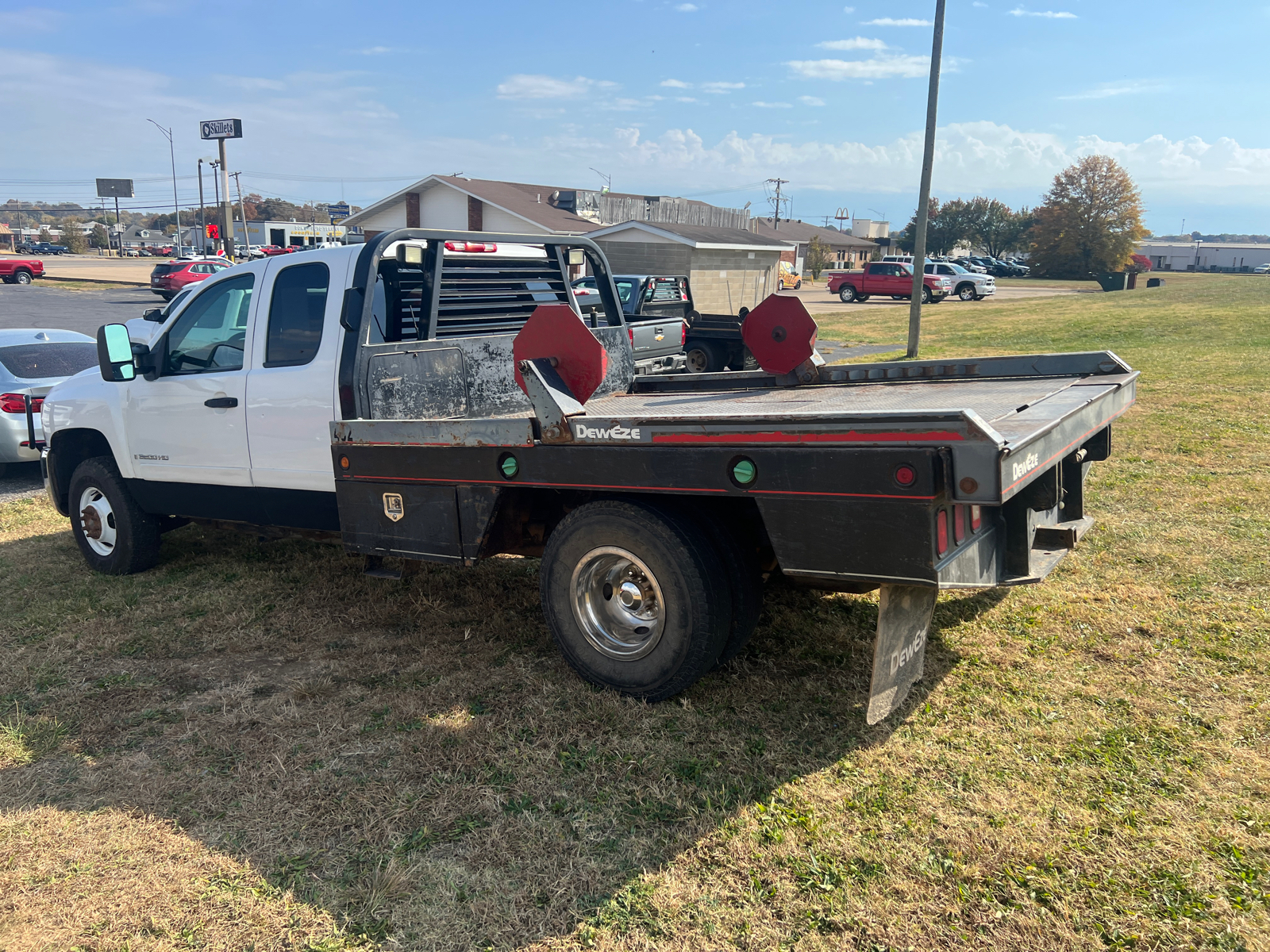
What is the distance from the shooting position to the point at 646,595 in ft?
13.7

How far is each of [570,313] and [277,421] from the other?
2182mm

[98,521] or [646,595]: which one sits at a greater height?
[646,595]

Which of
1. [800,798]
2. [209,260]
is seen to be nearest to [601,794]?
[800,798]

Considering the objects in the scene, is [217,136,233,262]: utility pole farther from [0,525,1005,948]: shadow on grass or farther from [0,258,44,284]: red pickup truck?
[0,525,1005,948]: shadow on grass

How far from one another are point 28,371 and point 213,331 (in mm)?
5309

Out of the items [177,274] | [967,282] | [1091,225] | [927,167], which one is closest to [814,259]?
[1091,225]

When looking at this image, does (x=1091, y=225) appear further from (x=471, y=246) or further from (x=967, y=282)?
(x=471, y=246)

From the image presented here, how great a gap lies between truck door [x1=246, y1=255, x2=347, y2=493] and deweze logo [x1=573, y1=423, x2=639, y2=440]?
1696mm

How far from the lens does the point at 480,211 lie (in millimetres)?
A: 42875

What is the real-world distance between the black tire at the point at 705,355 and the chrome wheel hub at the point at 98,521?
40.8 ft

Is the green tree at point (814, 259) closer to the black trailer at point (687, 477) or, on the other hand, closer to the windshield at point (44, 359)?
the windshield at point (44, 359)

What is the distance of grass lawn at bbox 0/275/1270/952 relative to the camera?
2924 mm

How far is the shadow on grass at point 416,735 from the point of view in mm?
3182

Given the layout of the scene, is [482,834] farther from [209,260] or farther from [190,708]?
[209,260]
